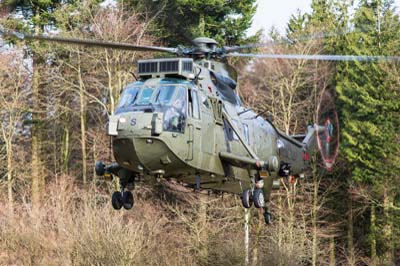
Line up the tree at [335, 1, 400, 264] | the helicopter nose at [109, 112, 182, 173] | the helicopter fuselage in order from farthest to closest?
the tree at [335, 1, 400, 264]
the helicopter fuselage
the helicopter nose at [109, 112, 182, 173]

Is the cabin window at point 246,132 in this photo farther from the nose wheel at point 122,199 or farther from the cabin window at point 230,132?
the nose wheel at point 122,199

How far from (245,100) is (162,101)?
20.4 metres

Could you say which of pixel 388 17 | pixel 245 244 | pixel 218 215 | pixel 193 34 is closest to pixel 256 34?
pixel 193 34

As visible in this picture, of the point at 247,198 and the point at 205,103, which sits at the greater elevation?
the point at 205,103

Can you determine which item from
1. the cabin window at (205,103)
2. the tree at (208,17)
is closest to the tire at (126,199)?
the cabin window at (205,103)

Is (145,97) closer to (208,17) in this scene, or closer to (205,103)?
(205,103)

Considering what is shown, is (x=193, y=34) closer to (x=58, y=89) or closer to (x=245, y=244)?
(x=58, y=89)

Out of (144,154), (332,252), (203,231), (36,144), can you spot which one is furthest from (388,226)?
(144,154)

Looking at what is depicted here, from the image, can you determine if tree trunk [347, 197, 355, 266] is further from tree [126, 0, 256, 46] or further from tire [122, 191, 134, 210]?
tire [122, 191, 134, 210]

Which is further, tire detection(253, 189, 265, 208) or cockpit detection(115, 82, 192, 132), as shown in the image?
tire detection(253, 189, 265, 208)

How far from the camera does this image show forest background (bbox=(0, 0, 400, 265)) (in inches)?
1150

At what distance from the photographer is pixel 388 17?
31344mm

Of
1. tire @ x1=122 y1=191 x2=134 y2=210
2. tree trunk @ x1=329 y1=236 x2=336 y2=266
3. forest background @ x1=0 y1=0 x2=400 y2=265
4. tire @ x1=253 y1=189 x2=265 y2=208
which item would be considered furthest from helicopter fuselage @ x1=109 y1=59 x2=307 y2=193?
tree trunk @ x1=329 y1=236 x2=336 y2=266

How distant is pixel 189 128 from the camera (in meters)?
13.2
